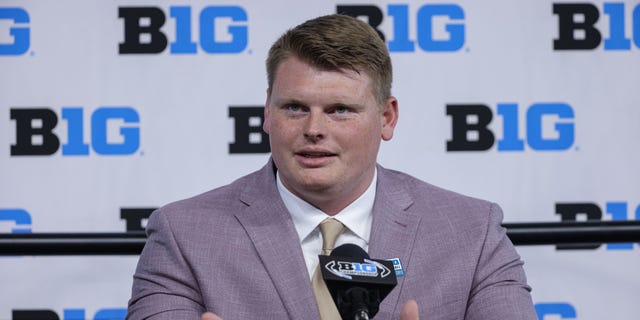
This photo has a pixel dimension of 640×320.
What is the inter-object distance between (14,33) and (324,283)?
1.83 metres

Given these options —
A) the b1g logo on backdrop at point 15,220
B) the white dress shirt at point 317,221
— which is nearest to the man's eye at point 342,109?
the white dress shirt at point 317,221

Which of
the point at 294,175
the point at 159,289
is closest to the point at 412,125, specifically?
the point at 294,175

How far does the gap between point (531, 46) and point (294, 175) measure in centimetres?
158

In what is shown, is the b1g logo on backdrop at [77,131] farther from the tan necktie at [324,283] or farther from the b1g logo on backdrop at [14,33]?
the tan necktie at [324,283]

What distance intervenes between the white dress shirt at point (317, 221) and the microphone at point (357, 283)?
54cm

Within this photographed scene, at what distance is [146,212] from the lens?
3102 millimetres

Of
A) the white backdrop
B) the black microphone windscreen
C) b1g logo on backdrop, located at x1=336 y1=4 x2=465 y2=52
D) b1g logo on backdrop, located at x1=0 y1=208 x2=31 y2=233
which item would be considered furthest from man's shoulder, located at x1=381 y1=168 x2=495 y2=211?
b1g logo on backdrop, located at x1=0 y1=208 x2=31 y2=233

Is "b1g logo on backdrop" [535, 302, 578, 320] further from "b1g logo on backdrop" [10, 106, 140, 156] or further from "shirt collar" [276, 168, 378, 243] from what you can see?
"b1g logo on backdrop" [10, 106, 140, 156]

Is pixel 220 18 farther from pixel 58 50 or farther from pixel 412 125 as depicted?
pixel 412 125

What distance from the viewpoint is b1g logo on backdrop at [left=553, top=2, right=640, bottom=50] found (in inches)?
126

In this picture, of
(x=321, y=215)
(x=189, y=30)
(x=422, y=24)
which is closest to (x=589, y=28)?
(x=422, y=24)

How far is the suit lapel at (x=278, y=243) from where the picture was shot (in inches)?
75.7

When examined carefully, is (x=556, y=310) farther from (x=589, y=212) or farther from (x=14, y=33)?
(x=14, y=33)

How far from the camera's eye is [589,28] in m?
3.20
